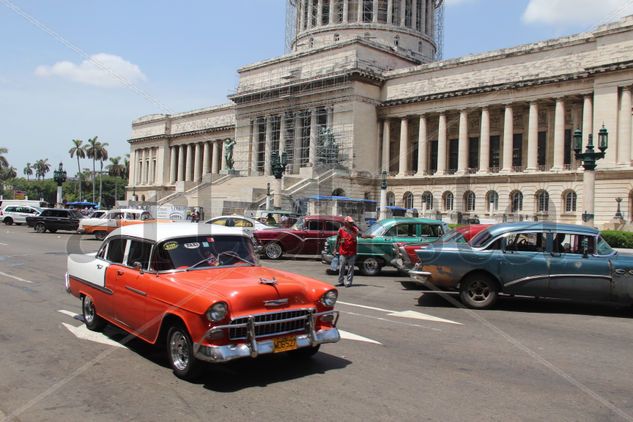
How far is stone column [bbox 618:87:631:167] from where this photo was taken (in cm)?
3938

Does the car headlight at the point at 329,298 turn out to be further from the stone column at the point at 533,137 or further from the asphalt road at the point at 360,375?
the stone column at the point at 533,137

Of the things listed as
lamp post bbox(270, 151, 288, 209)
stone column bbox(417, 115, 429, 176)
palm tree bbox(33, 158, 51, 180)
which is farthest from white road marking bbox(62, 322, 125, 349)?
palm tree bbox(33, 158, 51, 180)

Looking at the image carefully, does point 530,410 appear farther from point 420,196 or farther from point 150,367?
point 420,196

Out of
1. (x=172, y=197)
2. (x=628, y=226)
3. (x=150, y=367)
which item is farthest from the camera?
(x=172, y=197)

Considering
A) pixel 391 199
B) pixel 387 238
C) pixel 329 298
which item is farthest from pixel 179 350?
pixel 391 199

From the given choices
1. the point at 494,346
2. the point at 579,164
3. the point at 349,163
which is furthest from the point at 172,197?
the point at 494,346

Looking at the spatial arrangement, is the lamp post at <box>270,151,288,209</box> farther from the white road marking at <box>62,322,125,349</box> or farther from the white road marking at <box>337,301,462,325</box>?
the white road marking at <box>62,322,125,349</box>

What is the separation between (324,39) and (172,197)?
94.4ft

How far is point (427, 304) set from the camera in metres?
11.5

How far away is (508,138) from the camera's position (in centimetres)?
4688

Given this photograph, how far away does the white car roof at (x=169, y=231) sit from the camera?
6.89m

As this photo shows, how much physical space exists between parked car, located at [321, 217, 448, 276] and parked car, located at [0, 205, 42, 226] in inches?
1282

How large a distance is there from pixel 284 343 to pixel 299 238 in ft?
46.8

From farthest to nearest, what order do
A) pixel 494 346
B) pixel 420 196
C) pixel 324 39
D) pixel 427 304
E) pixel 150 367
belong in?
1. pixel 324 39
2. pixel 420 196
3. pixel 427 304
4. pixel 494 346
5. pixel 150 367
